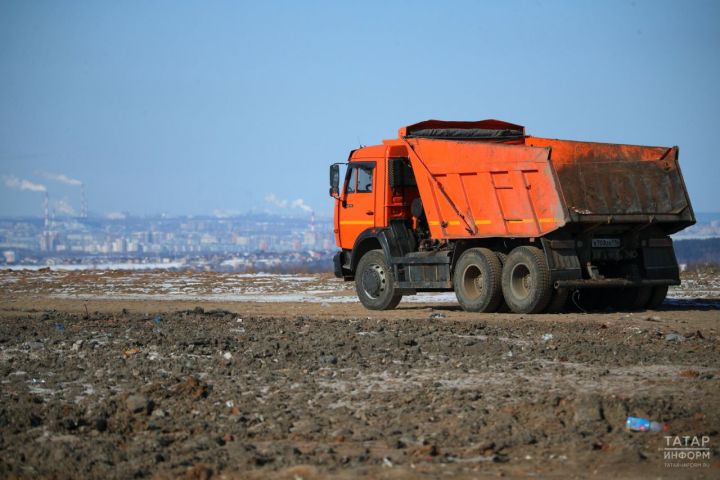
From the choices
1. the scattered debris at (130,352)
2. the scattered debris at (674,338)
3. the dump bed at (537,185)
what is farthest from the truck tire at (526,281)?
the scattered debris at (130,352)

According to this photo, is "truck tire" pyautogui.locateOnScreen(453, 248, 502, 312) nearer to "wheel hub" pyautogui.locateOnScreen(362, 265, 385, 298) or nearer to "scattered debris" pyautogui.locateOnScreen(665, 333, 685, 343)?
"wheel hub" pyautogui.locateOnScreen(362, 265, 385, 298)

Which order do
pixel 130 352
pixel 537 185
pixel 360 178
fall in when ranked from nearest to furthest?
pixel 130 352, pixel 537 185, pixel 360 178

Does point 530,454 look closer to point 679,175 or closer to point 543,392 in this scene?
point 543,392

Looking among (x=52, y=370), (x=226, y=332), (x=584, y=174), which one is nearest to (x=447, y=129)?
(x=584, y=174)

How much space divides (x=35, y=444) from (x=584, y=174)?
11.7 m

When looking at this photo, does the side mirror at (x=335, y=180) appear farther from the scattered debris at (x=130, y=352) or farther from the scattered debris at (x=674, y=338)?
the scattered debris at (x=130, y=352)

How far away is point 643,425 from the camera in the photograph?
30.7 feet

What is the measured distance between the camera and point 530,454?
8797 mm

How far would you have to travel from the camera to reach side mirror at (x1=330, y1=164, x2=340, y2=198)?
22.6m

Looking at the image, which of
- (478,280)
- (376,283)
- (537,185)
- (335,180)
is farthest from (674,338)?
(335,180)

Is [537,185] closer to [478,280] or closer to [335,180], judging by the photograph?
[478,280]

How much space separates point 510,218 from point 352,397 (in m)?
9.12

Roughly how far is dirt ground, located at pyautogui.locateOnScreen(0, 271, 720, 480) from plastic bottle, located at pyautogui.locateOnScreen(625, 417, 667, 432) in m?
0.09

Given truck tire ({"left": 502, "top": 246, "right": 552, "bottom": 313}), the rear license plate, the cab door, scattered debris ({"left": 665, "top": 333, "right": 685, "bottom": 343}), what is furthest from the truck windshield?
scattered debris ({"left": 665, "top": 333, "right": 685, "bottom": 343})
